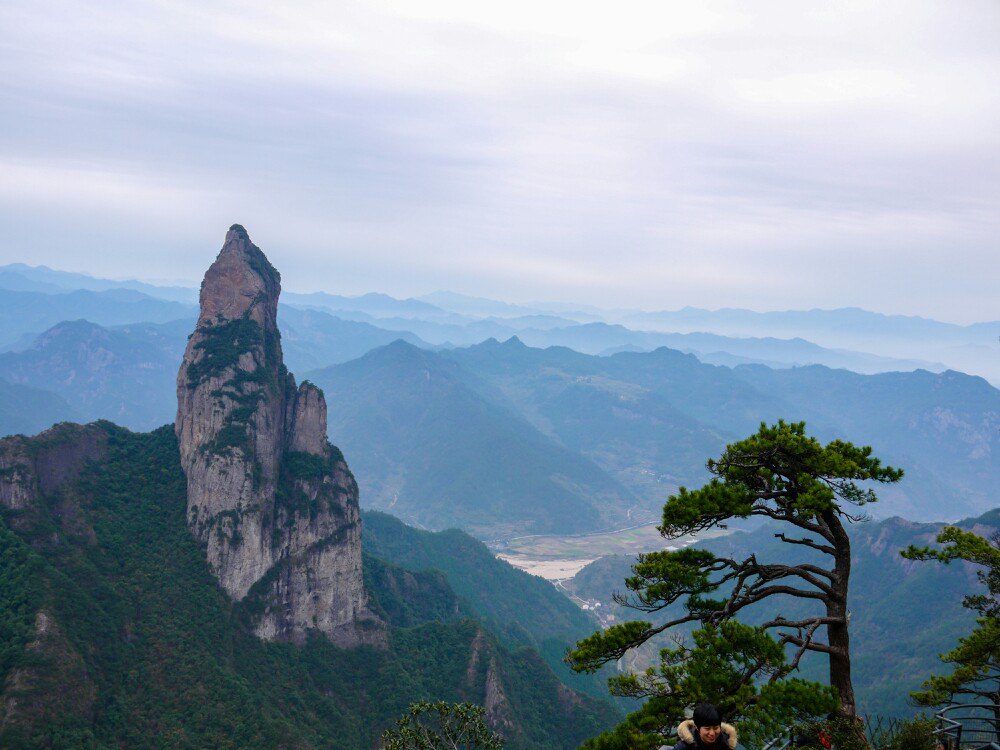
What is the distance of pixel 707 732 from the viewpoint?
1582cm

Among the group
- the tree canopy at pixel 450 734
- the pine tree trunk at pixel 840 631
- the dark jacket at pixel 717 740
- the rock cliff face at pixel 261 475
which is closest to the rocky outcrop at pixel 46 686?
the rock cliff face at pixel 261 475

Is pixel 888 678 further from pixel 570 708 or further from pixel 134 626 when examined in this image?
pixel 134 626

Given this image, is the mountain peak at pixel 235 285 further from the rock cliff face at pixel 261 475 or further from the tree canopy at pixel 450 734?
the tree canopy at pixel 450 734

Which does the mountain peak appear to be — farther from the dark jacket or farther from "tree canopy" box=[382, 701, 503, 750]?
the dark jacket

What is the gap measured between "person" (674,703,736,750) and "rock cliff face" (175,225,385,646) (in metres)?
111

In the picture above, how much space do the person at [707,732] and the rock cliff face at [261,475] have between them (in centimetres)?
11066

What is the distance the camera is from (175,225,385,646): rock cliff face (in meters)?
116

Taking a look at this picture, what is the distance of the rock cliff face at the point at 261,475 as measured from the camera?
382 feet

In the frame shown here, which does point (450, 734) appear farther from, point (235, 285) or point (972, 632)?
point (235, 285)

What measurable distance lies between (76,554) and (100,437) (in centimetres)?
2895

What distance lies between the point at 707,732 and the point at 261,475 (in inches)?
4548

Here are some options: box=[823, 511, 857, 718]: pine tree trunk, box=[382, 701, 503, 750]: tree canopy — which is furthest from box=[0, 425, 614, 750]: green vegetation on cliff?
box=[823, 511, 857, 718]: pine tree trunk

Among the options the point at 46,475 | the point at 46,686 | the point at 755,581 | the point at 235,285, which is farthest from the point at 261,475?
the point at 755,581

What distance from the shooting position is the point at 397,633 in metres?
138
